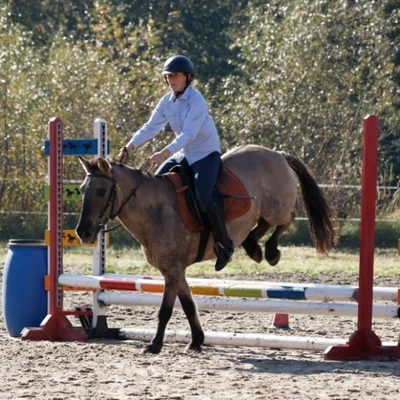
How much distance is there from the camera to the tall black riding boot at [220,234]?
328 inches

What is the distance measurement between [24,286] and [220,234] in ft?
7.03

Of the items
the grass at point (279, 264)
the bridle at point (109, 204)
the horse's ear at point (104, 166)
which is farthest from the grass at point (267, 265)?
the horse's ear at point (104, 166)

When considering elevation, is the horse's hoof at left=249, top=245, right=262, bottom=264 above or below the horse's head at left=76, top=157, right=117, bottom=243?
below

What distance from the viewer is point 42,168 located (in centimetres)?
2236

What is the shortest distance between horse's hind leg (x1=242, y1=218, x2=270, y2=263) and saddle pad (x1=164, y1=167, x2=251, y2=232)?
47 cm

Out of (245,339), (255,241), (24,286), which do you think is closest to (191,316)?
(245,339)

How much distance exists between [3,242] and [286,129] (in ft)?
20.5

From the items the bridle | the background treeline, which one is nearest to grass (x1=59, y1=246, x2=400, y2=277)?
the background treeline

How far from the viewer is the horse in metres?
8.22

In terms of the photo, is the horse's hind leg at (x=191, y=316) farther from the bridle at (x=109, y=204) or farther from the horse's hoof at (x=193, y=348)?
the bridle at (x=109, y=204)

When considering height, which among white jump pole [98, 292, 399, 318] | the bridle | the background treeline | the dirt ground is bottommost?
the dirt ground

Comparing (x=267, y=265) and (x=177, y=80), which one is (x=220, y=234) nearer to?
(x=177, y=80)

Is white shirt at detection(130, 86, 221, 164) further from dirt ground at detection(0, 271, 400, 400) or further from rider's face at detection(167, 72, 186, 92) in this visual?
dirt ground at detection(0, 271, 400, 400)

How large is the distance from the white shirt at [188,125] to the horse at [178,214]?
31 centimetres
